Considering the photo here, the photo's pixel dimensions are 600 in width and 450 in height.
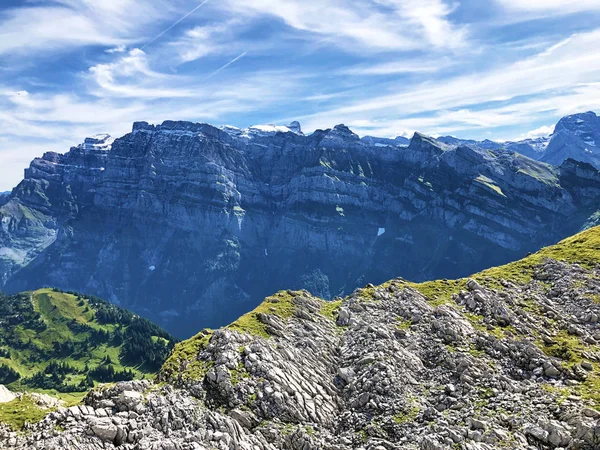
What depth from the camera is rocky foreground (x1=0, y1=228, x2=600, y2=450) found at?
42.6 meters

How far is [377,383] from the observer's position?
170 ft

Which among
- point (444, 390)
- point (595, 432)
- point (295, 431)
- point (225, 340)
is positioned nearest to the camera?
point (595, 432)

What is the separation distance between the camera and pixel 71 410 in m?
44.3

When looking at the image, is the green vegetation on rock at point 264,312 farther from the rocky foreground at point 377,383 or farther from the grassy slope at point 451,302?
the rocky foreground at point 377,383

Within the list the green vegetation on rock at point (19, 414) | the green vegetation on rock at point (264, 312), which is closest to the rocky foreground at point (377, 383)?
the green vegetation on rock at point (264, 312)

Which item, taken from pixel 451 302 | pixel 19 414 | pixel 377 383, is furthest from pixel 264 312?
pixel 19 414

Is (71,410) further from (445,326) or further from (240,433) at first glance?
(445,326)

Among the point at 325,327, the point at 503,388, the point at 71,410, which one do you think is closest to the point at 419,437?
the point at 503,388

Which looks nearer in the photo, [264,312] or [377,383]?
[377,383]

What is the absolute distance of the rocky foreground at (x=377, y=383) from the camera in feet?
140

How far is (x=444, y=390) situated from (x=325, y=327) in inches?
787

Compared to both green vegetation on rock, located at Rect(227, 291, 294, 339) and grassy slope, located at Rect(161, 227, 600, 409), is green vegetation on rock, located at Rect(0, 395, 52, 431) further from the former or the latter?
green vegetation on rock, located at Rect(227, 291, 294, 339)

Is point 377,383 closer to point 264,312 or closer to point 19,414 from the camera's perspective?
point 264,312

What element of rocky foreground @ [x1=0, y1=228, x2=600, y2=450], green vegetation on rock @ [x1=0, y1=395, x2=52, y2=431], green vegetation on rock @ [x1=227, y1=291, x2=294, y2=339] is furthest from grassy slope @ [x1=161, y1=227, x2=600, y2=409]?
green vegetation on rock @ [x1=0, y1=395, x2=52, y2=431]
